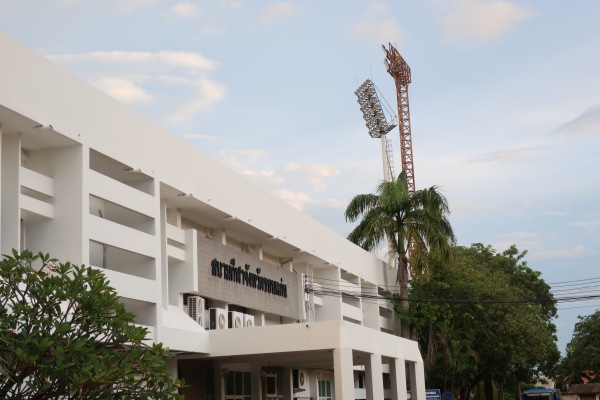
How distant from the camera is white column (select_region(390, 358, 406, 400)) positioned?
31172 millimetres

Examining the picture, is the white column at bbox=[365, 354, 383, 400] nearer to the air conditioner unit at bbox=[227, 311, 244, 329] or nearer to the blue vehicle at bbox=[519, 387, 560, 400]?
the air conditioner unit at bbox=[227, 311, 244, 329]

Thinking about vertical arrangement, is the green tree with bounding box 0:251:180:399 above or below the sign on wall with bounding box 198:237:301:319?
below

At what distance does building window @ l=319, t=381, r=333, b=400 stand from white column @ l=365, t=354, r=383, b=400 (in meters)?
14.3

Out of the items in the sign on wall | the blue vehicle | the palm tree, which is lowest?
the blue vehicle

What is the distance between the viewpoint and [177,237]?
29.0 m

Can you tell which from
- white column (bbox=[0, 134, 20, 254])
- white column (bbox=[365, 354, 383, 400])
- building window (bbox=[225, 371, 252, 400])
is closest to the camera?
white column (bbox=[0, 134, 20, 254])

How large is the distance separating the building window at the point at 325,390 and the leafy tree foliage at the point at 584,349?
39098 millimetres

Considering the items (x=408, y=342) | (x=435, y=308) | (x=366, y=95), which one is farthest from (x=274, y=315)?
(x=366, y=95)

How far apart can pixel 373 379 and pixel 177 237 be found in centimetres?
781

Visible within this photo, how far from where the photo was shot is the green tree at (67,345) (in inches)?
557

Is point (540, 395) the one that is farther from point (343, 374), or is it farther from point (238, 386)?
point (343, 374)

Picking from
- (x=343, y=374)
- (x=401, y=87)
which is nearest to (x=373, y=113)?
(x=401, y=87)

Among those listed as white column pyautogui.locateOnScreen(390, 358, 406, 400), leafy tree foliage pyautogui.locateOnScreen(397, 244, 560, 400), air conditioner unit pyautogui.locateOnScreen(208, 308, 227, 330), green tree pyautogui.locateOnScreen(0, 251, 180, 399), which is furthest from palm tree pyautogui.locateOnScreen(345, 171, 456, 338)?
green tree pyautogui.locateOnScreen(0, 251, 180, 399)

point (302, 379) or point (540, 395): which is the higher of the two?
point (302, 379)
